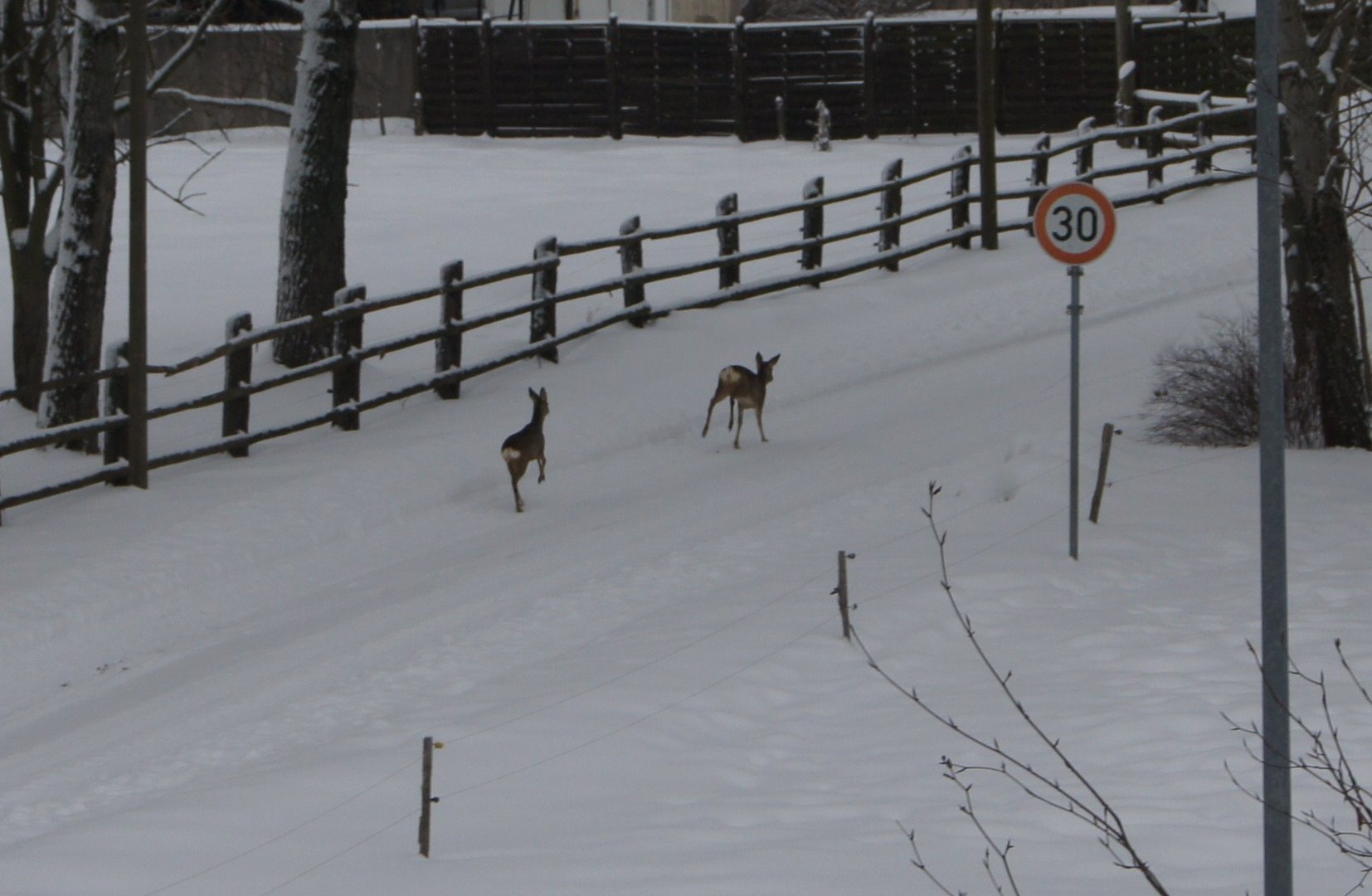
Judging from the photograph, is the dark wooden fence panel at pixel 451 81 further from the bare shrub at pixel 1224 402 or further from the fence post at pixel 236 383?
the bare shrub at pixel 1224 402

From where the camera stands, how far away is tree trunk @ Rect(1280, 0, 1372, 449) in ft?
40.2

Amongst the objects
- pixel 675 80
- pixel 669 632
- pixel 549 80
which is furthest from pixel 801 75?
pixel 669 632

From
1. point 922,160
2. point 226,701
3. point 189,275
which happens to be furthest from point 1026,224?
point 226,701

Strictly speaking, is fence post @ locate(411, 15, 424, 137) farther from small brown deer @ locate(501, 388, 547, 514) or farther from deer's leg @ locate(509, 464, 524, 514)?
deer's leg @ locate(509, 464, 524, 514)

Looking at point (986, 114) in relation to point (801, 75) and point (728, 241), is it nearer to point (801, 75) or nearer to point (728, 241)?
point (728, 241)

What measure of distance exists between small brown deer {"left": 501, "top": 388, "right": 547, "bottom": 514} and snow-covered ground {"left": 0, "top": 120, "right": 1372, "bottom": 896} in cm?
29

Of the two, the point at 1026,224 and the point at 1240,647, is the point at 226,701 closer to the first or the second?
the point at 1240,647

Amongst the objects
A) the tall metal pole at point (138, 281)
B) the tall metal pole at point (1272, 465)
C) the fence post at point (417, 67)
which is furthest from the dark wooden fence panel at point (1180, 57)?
the tall metal pole at point (1272, 465)

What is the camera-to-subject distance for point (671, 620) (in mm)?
9992

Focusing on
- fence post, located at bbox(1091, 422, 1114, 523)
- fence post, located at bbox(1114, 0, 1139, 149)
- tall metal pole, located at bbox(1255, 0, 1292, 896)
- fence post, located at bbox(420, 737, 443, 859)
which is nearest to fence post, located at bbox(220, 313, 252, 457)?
fence post, located at bbox(1091, 422, 1114, 523)

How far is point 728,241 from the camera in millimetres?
18969

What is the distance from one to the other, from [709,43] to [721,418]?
814 inches

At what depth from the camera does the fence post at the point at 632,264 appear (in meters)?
17.4

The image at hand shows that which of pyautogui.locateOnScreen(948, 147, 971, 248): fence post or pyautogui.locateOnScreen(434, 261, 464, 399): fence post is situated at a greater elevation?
pyautogui.locateOnScreen(948, 147, 971, 248): fence post
